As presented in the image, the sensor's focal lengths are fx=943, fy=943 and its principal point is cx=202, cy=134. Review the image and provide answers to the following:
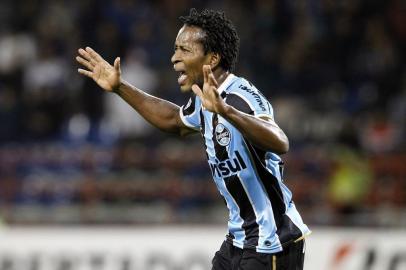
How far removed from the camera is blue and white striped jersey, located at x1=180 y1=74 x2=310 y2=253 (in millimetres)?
4391

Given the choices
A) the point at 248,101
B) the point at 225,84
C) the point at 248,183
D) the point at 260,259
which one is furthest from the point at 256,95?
the point at 260,259

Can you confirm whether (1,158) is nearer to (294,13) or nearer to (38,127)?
(38,127)

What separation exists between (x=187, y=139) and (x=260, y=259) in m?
6.37

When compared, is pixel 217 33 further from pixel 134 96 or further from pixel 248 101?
pixel 134 96

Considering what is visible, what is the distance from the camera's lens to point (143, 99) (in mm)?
5109

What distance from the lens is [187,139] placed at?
35.4 feet

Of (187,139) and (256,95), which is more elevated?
(187,139)

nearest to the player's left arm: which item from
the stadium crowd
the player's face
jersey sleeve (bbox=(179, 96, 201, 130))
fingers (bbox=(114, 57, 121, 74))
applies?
the player's face

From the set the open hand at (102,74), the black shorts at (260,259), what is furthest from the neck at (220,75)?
the black shorts at (260,259)

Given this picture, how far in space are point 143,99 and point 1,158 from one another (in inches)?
254

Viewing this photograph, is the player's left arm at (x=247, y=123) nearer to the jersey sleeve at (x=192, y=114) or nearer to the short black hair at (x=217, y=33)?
the short black hair at (x=217, y=33)

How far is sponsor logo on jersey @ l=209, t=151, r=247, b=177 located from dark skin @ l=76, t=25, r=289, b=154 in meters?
0.29

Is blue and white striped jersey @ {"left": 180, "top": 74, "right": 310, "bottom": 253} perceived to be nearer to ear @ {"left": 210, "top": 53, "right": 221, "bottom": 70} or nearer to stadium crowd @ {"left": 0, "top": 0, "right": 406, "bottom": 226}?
ear @ {"left": 210, "top": 53, "right": 221, "bottom": 70}

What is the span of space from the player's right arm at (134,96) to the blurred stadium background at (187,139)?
395cm
